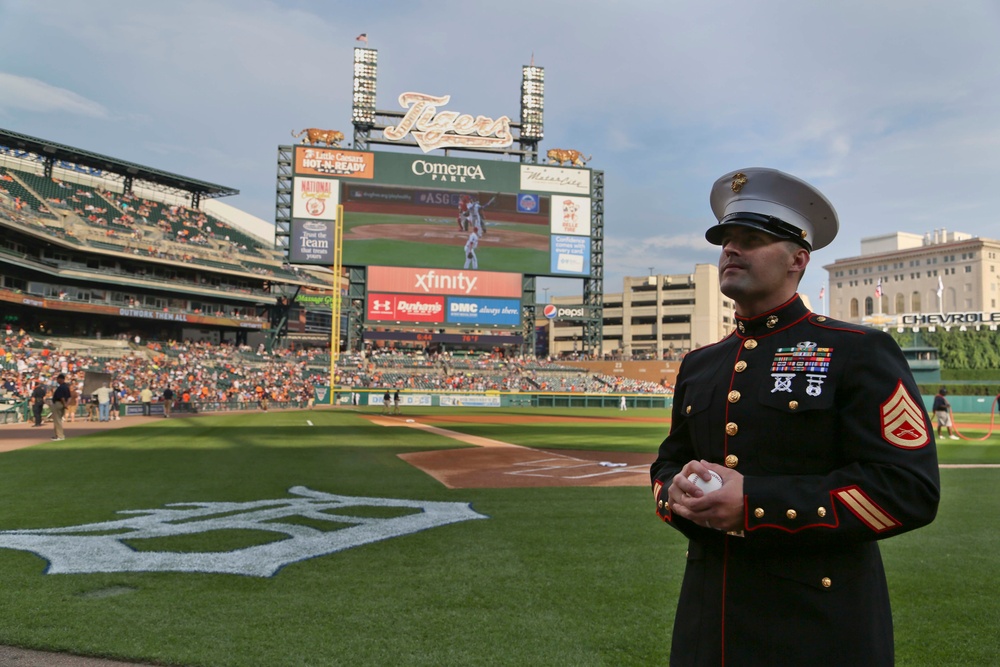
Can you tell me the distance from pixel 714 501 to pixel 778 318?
0.78 meters

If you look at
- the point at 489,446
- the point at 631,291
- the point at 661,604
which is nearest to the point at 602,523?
the point at 661,604

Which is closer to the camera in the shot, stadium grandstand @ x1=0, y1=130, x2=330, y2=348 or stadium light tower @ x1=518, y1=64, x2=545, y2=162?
stadium grandstand @ x1=0, y1=130, x2=330, y2=348

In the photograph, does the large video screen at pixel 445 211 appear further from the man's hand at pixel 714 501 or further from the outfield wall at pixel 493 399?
the man's hand at pixel 714 501

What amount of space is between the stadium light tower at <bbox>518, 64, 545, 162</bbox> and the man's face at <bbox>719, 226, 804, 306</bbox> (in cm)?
6796

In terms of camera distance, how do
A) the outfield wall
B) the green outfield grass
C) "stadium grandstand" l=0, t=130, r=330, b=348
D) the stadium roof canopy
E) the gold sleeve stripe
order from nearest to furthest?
the gold sleeve stripe, the green outfield grass, "stadium grandstand" l=0, t=130, r=330, b=348, the outfield wall, the stadium roof canopy

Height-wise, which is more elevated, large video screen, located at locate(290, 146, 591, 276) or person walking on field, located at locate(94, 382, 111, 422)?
large video screen, located at locate(290, 146, 591, 276)

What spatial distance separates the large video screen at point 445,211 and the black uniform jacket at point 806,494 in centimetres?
5954

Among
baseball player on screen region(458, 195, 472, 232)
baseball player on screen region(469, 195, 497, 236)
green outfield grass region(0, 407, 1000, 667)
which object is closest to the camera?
green outfield grass region(0, 407, 1000, 667)

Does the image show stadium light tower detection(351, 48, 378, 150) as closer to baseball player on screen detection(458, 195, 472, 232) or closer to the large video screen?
the large video screen

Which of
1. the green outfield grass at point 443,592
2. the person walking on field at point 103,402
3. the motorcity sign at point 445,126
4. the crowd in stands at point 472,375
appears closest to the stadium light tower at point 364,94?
the motorcity sign at point 445,126

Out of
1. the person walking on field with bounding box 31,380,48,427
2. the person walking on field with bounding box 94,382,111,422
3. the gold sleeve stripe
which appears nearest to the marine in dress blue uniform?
the gold sleeve stripe

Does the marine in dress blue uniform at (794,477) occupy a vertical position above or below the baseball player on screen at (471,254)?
below

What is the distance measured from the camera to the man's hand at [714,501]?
2.09m

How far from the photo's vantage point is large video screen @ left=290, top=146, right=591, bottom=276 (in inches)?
2404
